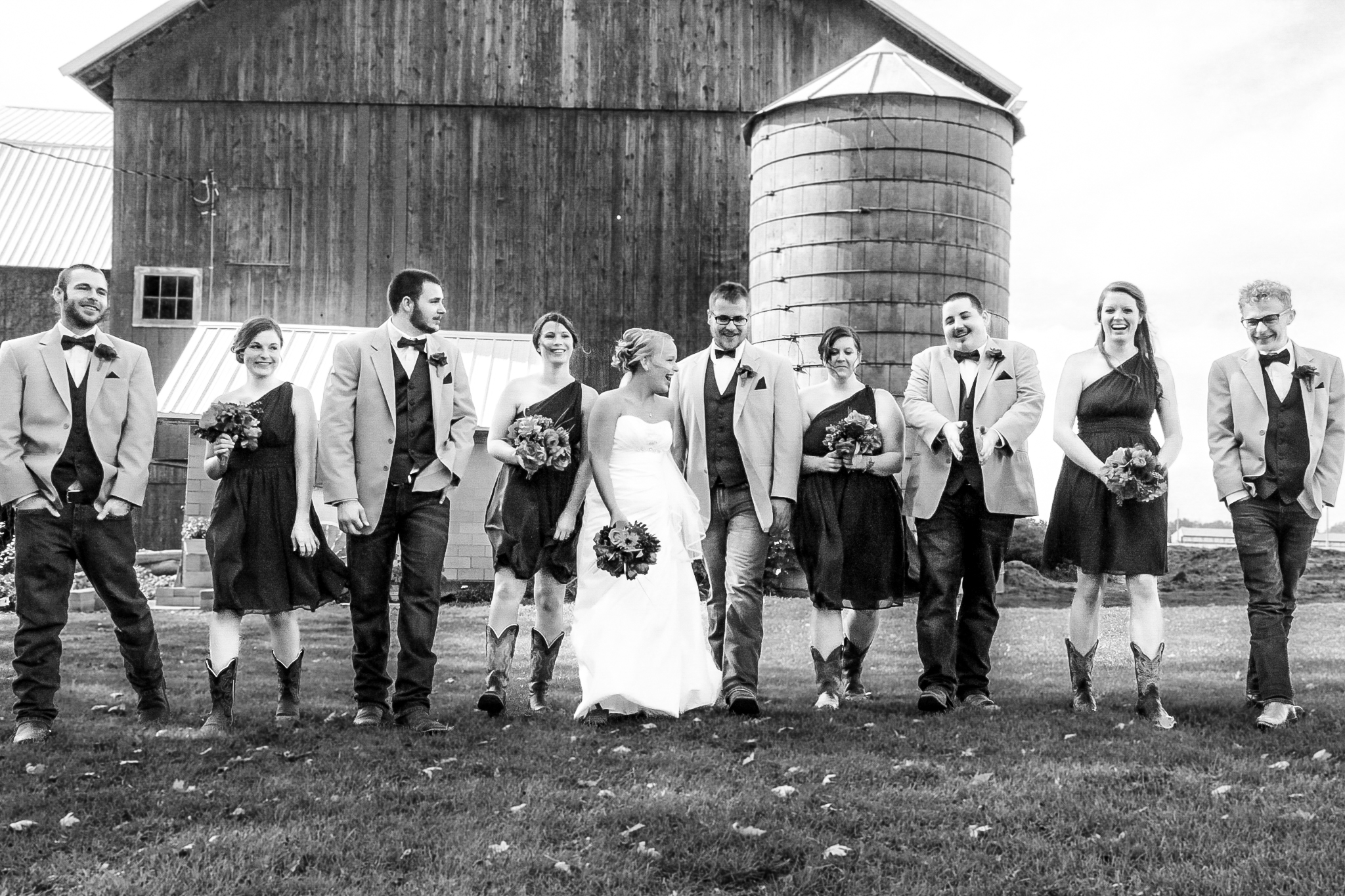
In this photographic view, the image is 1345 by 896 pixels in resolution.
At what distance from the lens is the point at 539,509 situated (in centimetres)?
753

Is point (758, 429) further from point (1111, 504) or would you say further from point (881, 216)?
point (881, 216)

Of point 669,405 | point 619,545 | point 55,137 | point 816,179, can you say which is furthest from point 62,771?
point 55,137

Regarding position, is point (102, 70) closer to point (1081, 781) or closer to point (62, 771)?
point (62, 771)

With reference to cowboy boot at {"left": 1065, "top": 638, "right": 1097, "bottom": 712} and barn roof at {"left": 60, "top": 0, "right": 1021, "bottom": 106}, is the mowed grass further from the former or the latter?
barn roof at {"left": 60, "top": 0, "right": 1021, "bottom": 106}

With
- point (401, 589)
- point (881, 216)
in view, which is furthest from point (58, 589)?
point (881, 216)

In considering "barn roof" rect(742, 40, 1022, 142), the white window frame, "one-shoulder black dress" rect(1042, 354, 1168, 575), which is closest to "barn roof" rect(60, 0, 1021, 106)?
"barn roof" rect(742, 40, 1022, 142)

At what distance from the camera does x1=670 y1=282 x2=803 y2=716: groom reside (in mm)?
7496

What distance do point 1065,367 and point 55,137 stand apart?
27346 mm

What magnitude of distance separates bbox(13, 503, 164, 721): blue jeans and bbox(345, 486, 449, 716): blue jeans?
1134 mm

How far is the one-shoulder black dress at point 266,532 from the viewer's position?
6961 millimetres

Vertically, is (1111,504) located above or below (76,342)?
below

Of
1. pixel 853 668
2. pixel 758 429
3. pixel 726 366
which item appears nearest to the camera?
pixel 758 429

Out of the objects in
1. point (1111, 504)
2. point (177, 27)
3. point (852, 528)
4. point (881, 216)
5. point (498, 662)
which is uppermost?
point (177, 27)

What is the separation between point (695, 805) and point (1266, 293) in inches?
169
